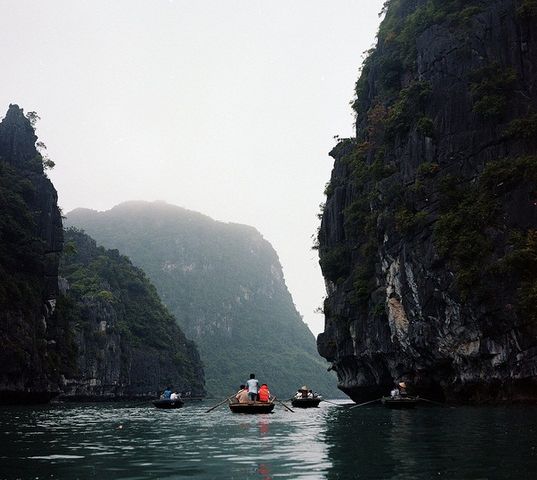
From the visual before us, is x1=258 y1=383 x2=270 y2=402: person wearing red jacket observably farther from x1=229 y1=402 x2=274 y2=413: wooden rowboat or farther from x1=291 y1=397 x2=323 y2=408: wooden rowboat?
x1=291 y1=397 x2=323 y2=408: wooden rowboat

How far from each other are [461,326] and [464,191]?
8909 mm

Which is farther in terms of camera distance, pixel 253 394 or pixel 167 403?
pixel 167 403

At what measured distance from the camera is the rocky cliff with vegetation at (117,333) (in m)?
86.1

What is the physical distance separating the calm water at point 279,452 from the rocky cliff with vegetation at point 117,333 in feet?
165

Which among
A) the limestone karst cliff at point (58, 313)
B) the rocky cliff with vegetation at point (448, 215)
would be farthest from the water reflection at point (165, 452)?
the limestone karst cliff at point (58, 313)

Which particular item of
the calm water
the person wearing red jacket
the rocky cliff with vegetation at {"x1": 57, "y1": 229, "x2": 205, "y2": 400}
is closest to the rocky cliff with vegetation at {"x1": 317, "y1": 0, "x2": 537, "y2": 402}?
the person wearing red jacket

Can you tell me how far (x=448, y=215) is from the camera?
37.7m

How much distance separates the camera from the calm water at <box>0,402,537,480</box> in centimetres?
1059

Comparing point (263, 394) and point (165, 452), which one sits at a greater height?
point (263, 394)

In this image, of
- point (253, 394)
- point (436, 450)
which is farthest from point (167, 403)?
point (436, 450)

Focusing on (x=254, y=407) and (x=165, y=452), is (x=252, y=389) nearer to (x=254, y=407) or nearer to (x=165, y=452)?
(x=254, y=407)

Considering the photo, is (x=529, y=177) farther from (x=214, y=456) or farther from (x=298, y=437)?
(x=214, y=456)

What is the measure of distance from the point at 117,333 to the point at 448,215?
71.3 m

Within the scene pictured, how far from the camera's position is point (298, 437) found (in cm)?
1764
